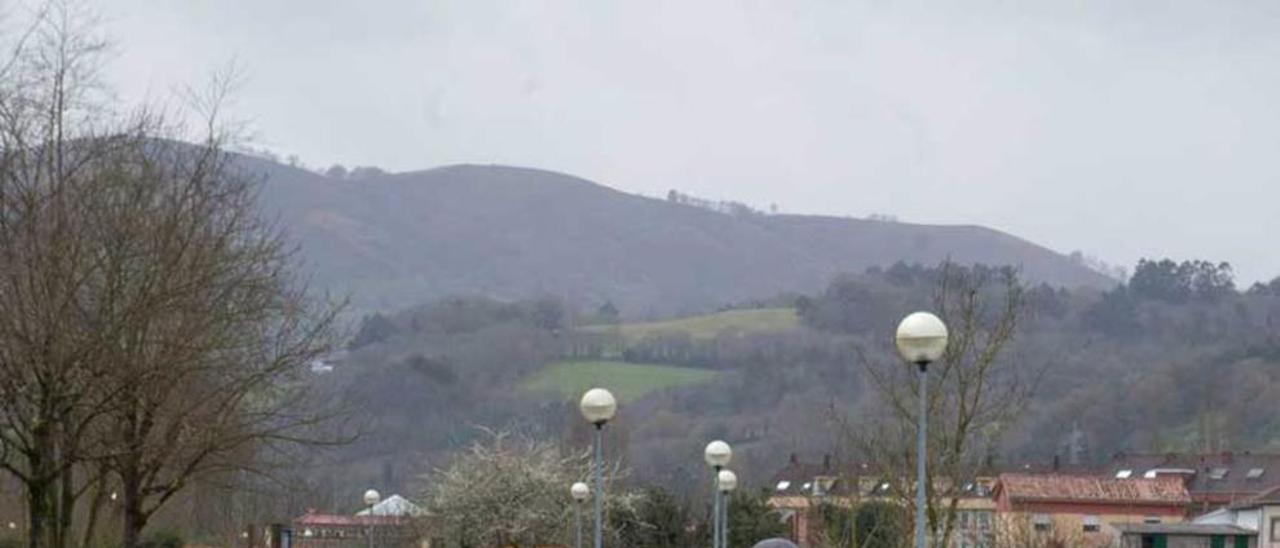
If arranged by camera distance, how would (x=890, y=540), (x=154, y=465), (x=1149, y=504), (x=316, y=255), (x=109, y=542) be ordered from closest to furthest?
(x=154, y=465) → (x=109, y=542) → (x=890, y=540) → (x=1149, y=504) → (x=316, y=255)

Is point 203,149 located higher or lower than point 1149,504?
higher

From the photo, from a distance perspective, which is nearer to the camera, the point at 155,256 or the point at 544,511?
the point at 155,256

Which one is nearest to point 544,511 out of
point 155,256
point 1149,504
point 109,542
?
point 109,542

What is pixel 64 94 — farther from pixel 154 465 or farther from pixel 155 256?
pixel 154 465

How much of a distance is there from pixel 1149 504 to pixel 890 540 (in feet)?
147

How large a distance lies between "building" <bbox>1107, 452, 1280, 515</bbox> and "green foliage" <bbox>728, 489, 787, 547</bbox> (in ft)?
116

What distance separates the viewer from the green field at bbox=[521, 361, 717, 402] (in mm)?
116188

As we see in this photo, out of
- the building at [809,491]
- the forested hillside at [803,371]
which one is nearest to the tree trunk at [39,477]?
the building at [809,491]

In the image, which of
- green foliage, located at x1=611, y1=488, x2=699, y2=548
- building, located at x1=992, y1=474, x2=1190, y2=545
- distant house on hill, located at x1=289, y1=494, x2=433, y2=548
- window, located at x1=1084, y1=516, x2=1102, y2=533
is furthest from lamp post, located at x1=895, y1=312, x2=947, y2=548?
window, located at x1=1084, y1=516, x2=1102, y2=533

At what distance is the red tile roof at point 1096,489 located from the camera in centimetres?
7106

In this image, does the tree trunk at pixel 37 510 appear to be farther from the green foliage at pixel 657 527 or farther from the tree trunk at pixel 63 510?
the green foliage at pixel 657 527

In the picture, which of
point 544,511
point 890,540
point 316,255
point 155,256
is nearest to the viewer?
point 155,256

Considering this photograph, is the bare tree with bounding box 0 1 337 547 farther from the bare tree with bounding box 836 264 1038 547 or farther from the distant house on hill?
the distant house on hill

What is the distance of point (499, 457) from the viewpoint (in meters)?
45.5
